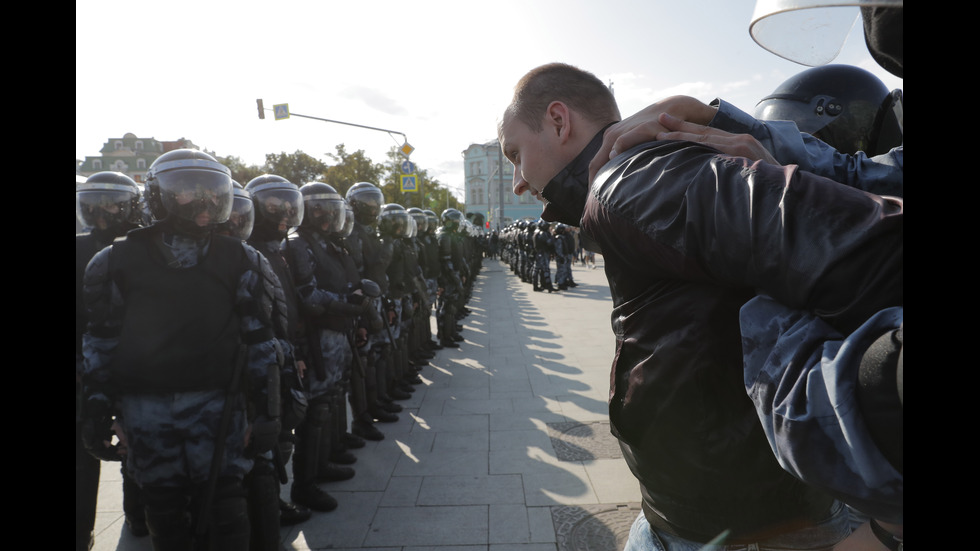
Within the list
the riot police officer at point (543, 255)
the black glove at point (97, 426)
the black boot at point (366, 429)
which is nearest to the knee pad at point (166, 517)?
the black glove at point (97, 426)

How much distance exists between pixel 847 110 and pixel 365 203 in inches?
190

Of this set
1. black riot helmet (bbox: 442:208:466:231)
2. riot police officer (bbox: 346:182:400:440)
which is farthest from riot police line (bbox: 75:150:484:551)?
black riot helmet (bbox: 442:208:466:231)

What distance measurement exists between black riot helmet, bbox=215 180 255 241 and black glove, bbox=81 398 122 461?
4.68 feet

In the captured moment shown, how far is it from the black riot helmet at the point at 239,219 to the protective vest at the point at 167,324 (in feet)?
3.30

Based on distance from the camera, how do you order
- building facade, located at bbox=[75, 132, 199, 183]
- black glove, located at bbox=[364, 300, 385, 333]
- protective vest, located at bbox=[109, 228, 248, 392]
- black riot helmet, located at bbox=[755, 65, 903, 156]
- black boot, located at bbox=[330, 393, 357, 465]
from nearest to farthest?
black riot helmet, located at bbox=[755, 65, 903, 156]
protective vest, located at bbox=[109, 228, 248, 392]
black boot, located at bbox=[330, 393, 357, 465]
black glove, located at bbox=[364, 300, 385, 333]
building facade, located at bbox=[75, 132, 199, 183]

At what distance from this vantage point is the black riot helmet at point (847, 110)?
2.57 meters

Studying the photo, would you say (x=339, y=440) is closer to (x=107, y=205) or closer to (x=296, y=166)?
(x=107, y=205)

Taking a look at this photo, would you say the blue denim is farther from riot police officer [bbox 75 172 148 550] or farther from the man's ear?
riot police officer [bbox 75 172 148 550]

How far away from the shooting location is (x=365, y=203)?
251 inches

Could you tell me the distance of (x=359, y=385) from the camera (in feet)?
18.3

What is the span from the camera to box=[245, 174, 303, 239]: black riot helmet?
14.4 feet

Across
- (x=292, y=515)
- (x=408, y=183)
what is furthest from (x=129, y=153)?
(x=292, y=515)

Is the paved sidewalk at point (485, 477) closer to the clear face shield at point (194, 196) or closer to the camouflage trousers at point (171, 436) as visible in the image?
the camouflage trousers at point (171, 436)
